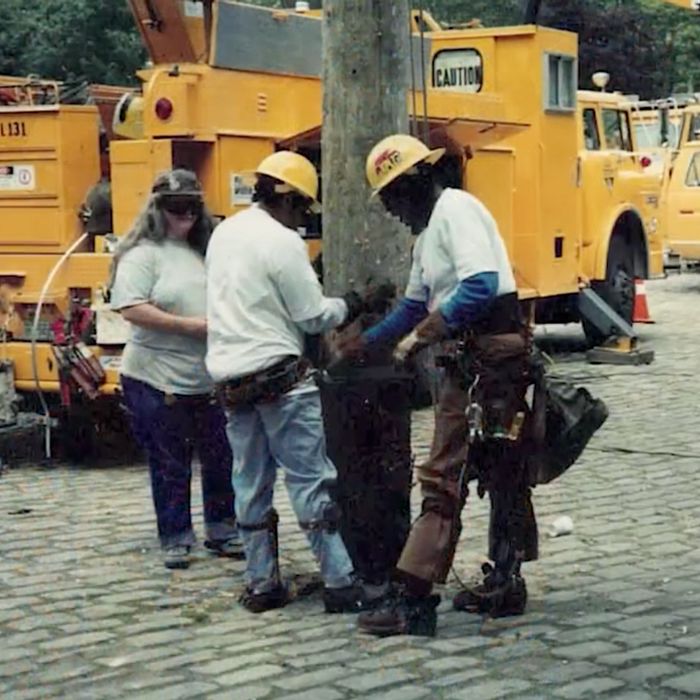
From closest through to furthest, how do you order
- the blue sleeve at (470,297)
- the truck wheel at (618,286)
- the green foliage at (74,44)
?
the blue sleeve at (470,297) → the truck wheel at (618,286) → the green foliage at (74,44)

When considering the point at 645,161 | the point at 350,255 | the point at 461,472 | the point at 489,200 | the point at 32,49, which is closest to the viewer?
the point at 461,472

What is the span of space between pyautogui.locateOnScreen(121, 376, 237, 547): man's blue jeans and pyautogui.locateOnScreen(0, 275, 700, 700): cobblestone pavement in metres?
0.19

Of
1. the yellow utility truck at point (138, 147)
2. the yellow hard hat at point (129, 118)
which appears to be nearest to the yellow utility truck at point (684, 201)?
the yellow utility truck at point (138, 147)

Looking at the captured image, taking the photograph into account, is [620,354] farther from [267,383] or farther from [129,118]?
[267,383]

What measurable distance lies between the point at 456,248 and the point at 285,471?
1175mm

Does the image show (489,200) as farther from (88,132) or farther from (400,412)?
(400,412)

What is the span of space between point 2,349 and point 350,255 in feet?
11.5

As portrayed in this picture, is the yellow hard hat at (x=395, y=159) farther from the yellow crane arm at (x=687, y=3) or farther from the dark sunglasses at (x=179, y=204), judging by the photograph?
the yellow crane arm at (x=687, y=3)

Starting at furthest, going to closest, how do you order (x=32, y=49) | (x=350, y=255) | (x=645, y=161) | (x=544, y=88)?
(x=32, y=49) → (x=645, y=161) → (x=544, y=88) → (x=350, y=255)

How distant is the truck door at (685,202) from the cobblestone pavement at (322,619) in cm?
1399

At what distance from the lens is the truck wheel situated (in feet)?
50.4

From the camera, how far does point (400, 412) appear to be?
248 inches

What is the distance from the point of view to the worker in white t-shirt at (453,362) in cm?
575

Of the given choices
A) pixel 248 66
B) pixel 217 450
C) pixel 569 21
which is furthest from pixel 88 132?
pixel 569 21
